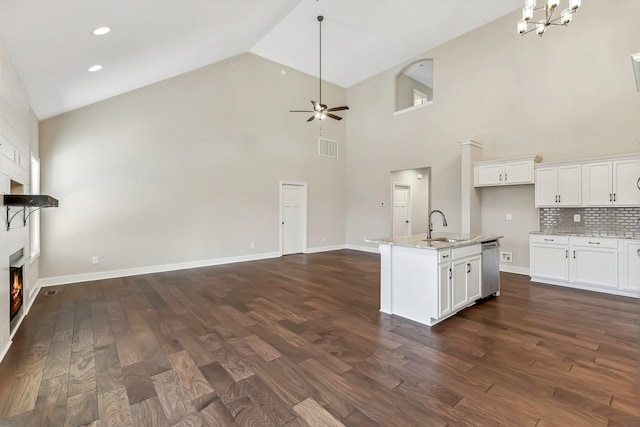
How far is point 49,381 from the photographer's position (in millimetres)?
2154

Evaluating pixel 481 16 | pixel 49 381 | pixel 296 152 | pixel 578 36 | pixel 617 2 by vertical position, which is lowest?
pixel 49 381

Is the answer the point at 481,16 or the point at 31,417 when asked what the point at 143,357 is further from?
the point at 481,16

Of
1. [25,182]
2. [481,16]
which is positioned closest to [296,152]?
[481,16]

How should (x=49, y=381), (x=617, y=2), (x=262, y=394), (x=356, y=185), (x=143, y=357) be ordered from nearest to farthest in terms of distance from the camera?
(x=262, y=394) → (x=49, y=381) → (x=143, y=357) → (x=617, y=2) → (x=356, y=185)

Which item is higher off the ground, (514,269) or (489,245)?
(489,245)

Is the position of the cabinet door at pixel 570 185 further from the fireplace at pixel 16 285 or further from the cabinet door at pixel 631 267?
the fireplace at pixel 16 285

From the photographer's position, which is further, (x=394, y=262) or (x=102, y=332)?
(x=394, y=262)

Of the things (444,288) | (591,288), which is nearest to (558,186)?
(591,288)

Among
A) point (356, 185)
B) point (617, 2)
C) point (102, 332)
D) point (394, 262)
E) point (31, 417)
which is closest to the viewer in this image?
point (31, 417)

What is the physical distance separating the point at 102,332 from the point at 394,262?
3231mm

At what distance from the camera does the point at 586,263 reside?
14.6ft

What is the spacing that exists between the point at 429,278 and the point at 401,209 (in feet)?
18.0

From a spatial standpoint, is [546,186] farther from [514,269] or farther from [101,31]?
[101,31]

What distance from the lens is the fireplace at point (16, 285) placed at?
2.90 m
